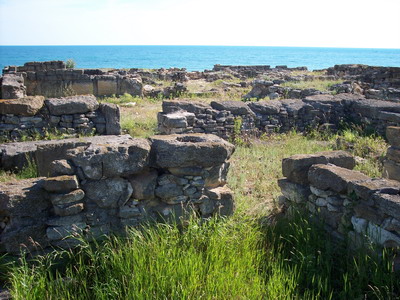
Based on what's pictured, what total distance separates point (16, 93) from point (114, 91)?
6.21 metres

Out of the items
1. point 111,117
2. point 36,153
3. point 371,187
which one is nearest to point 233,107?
point 111,117

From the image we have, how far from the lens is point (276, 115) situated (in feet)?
35.8

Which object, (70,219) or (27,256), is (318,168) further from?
(27,256)

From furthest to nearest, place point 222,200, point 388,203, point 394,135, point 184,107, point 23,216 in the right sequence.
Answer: point 184,107 → point 394,135 → point 222,200 → point 23,216 → point 388,203

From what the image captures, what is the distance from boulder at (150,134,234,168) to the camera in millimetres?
4359

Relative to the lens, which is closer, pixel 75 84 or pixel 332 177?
pixel 332 177

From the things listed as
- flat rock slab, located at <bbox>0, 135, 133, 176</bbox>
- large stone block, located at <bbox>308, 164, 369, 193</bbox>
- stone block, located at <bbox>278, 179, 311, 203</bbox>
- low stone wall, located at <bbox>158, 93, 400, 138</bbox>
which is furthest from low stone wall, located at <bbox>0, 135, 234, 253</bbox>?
low stone wall, located at <bbox>158, 93, 400, 138</bbox>

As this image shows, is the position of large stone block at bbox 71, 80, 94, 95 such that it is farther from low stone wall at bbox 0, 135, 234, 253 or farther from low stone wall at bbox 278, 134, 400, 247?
low stone wall at bbox 278, 134, 400, 247

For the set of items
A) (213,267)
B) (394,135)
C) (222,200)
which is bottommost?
(213,267)

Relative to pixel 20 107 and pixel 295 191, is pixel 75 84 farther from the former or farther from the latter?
pixel 295 191

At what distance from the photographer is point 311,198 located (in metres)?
4.78

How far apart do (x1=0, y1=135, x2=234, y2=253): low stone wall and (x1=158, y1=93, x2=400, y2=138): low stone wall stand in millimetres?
4714

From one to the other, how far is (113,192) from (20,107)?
18.9ft

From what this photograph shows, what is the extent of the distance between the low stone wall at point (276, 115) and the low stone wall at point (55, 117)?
1.43m
